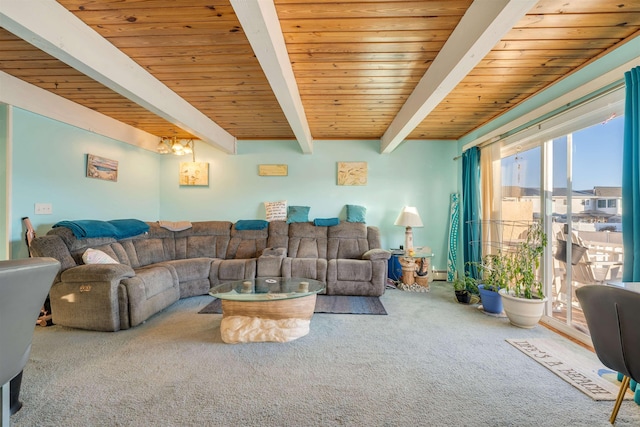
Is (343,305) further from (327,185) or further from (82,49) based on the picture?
(82,49)

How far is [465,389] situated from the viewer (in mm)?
1625

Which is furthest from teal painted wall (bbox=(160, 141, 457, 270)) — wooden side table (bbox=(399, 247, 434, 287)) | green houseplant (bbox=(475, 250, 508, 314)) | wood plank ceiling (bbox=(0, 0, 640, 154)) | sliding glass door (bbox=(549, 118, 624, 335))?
sliding glass door (bbox=(549, 118, 624, 335))

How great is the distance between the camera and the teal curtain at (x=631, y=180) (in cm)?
168

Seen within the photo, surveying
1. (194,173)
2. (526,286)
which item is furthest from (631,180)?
(194,173)

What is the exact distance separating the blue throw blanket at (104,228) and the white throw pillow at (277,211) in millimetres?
1775

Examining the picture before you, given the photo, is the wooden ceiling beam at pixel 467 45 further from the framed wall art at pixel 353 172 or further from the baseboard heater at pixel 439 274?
the baseboard heater at pixel 439 274

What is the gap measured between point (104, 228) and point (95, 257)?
0.47m

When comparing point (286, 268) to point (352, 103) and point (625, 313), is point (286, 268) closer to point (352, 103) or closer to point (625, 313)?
point (352, 103)

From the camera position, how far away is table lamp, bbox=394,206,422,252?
12.7 ft

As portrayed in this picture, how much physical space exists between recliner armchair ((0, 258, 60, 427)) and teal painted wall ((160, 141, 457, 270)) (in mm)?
3427

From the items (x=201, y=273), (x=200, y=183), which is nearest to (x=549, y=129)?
(x=201, y=273)

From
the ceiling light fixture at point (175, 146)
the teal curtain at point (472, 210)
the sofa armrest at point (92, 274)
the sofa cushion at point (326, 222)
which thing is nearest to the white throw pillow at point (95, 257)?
the sofa armrest at point (92, 274)

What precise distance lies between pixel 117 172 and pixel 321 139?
10.2ft

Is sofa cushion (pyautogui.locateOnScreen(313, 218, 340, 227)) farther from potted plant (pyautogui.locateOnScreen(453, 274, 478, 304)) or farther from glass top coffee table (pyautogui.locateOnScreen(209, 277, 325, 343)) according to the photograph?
potted plant (pyautogui.locateOnScreen(453, 274, 478, 304))
